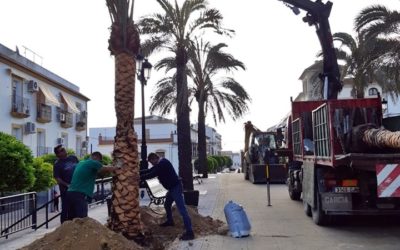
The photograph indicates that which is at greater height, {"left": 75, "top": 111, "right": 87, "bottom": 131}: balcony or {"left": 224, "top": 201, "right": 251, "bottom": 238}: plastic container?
{"left": 75, "top": 111, "right": 87, "bottom": 131}: balcony

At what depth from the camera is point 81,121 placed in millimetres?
46031

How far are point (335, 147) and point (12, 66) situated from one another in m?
25.4

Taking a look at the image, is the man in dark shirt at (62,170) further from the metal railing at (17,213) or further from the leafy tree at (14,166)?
the leafy tree at (14,166)

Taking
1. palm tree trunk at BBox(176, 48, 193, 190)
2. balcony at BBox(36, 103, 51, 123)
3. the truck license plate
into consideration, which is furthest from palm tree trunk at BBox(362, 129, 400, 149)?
balcony at BBox(36, 103, 51, 123)

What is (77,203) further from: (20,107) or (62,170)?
(20,107)

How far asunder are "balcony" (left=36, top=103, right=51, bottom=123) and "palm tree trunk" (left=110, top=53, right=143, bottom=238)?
91.1ft

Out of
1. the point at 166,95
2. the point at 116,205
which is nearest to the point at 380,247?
the point at 116,205

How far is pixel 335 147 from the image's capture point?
34.7ft

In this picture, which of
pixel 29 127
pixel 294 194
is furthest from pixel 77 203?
pixel 29 127

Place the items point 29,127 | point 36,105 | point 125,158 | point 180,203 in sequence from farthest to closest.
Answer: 1. point 36,105
2. point 29,127
3. point 180,203
4. point 125,158

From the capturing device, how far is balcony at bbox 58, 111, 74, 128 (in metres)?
40.7

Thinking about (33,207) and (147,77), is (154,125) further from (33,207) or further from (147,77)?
(33,207)

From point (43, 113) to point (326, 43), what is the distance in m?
24.6

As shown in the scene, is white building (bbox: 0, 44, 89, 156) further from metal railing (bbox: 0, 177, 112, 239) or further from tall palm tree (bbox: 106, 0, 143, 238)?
tall palm tree (bbox: 106, 0, 143, 238)
